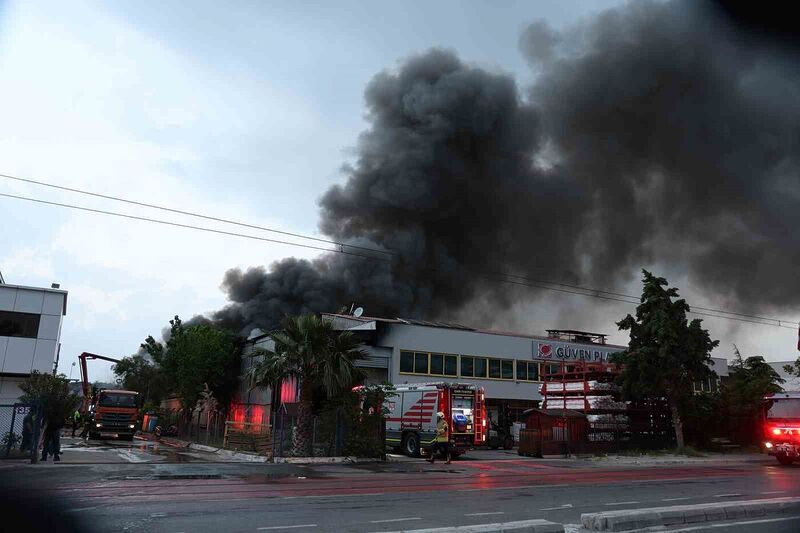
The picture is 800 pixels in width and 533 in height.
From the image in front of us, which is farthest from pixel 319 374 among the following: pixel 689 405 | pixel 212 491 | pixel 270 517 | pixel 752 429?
pixel 752 429

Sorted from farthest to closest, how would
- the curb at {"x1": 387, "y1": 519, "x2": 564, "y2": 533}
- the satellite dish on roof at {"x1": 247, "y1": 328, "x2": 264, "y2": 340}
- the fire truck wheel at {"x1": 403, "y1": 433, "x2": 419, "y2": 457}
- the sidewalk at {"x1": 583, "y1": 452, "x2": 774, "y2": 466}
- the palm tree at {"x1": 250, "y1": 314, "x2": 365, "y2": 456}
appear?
the satellite dish on roof at {"x1": 247, "y1": 328, "x2": 264, "y2": 340} < the sidewalk at {"x1": 583, "y1": 452, "x2": 774, "y2": 466} < the fire truck wheel at {"x1": 403, "y1": 433, "x2": 419, "y2": 457} < the palm tree at {"x1": 250, "y1": 314, "x2": 365, "y2": 456} < the curb at {"x1": 387, "y1": 519, "x2": 564, "y2": 533}

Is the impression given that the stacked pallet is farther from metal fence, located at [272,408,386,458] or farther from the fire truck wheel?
metal fence, located at [272,408,386,458]

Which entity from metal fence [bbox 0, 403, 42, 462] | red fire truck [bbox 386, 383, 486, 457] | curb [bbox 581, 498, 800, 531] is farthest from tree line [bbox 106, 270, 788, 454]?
curb [bbox 581, 498, 800, 531]

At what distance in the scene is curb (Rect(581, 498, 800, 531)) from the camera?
7.94 meters

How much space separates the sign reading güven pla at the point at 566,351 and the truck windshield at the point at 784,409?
46.3ft

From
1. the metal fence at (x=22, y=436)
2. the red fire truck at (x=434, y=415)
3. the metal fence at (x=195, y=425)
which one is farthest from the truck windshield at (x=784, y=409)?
the metal fence at (x=22, y=436)

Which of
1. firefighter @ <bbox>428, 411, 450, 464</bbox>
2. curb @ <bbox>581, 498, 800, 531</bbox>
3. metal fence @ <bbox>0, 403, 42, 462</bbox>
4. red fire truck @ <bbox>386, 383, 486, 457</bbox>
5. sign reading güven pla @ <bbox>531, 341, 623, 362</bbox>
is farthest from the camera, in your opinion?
sign reading güven pla @ <bbox>531, 341, 623, 362</bbox>

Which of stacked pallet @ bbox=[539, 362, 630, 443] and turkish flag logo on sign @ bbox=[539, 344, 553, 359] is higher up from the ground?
turkish flag logo on sign @ bbox=[539, 344, 553, 359]

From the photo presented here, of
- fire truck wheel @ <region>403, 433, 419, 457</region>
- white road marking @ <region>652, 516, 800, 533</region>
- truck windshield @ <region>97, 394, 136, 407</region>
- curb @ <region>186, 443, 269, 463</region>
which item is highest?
truck windshield @ <region>97, 394, 136, 407</region>

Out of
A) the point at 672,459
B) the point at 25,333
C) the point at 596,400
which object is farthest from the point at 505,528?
the point at 25,333

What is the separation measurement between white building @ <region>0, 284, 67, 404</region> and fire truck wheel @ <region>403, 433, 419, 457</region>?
23302mm

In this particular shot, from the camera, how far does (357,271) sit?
4338 cm

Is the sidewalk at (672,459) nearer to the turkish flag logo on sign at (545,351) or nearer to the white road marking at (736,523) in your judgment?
the turkish flag logo on sign at (545,351)

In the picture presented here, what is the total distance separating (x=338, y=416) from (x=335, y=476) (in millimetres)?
5544
